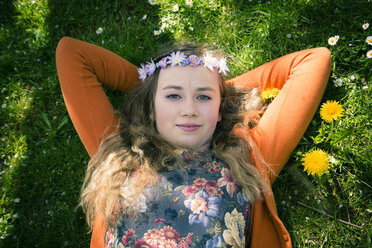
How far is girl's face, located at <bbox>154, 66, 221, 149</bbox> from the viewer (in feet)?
6.63

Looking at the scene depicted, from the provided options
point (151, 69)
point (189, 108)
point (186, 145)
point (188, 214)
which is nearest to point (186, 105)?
point (189, 108)

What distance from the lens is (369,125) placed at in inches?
101

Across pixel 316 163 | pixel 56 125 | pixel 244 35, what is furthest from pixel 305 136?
pixel 56 125

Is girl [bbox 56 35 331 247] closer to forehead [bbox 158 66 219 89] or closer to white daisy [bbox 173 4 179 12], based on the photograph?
forehead [bbox 158 66 219 89]

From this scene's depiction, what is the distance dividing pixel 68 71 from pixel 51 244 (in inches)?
55.1

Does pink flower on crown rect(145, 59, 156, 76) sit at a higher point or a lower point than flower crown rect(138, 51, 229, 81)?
lower

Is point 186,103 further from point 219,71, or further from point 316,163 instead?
point 316,163

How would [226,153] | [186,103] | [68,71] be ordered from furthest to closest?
[68,71] < [226,153] < [186,103]

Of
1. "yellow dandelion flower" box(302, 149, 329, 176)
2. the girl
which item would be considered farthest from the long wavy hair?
"yellow dandelion flower" box(302, 149, 329, 176)

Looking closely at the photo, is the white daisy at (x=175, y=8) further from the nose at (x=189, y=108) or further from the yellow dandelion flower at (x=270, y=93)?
the nose at (x=189, y=108)

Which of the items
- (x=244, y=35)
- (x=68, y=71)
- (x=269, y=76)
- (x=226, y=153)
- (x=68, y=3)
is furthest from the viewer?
(x=68, y=3)

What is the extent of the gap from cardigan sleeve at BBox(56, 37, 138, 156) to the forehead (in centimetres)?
48

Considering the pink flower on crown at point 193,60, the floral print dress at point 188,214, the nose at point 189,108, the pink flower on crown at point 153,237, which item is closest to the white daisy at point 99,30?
the pink flower on crown at point 193,60

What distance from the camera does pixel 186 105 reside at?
6.57ft
